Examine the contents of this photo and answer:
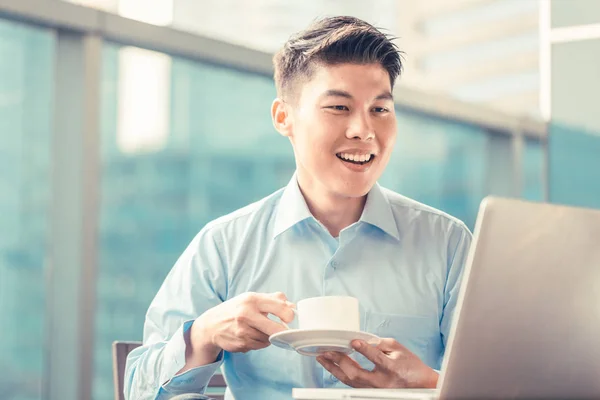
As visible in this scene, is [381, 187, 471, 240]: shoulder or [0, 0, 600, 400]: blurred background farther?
[0, 0, 600, 400]: blurred background

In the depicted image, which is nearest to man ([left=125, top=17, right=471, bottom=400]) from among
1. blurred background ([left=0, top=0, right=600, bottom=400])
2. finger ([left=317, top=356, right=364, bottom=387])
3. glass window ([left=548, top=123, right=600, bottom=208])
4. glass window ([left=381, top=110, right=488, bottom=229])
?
finger ([left=317, top=356, right=364, bottom=387])

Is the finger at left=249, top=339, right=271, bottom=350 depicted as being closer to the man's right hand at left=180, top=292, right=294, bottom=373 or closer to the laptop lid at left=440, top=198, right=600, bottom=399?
the man's right hand at left=180, top=292, right=294, bottom=373

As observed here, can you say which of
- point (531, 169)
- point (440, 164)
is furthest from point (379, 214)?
point (531, 169)

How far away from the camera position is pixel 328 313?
137 cm

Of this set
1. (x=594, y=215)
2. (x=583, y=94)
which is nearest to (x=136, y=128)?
(x=583, y=94)

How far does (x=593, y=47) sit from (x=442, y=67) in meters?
4.99

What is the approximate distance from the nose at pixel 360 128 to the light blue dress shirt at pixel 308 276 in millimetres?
180

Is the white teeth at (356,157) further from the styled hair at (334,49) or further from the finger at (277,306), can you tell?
the finger at (277,306)

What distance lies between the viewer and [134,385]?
172cm

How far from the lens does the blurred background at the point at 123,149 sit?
316 cm

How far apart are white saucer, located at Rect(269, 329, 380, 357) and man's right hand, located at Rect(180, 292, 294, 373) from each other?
9 cm

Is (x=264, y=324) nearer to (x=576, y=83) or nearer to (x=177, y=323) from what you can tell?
(x=177, y=323)

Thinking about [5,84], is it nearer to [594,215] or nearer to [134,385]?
[134,385]

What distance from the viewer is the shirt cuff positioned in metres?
1.63
